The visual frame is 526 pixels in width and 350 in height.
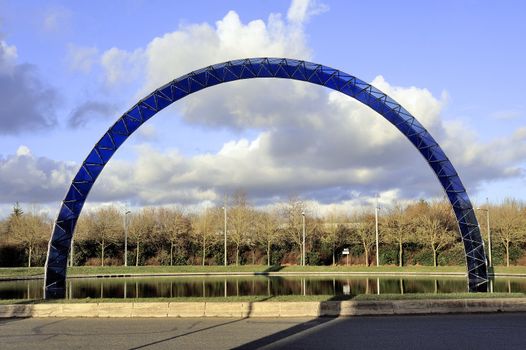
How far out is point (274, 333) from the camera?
1254 cm

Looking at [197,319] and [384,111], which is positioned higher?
[384,111]

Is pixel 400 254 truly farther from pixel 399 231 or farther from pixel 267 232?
pixel 267 232

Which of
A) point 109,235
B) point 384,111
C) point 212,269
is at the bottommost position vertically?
point 212,269

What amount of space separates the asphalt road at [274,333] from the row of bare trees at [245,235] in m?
40.7

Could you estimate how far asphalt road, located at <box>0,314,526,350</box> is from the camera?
11227 mm

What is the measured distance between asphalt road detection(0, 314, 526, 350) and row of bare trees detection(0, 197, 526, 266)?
4069 cm

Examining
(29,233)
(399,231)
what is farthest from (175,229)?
(399,231)

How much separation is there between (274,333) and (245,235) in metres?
45.4

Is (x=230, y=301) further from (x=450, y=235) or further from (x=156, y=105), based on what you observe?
(x=450, y=235)

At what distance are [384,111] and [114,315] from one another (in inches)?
558

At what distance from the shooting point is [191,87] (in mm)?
22031

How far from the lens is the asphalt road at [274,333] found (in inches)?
442

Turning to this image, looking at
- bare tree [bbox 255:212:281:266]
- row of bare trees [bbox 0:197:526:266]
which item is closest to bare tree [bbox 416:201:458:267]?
row of bare trees [bbox 0:197:526:266]

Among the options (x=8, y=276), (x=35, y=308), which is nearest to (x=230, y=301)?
(x=35, y=308)
